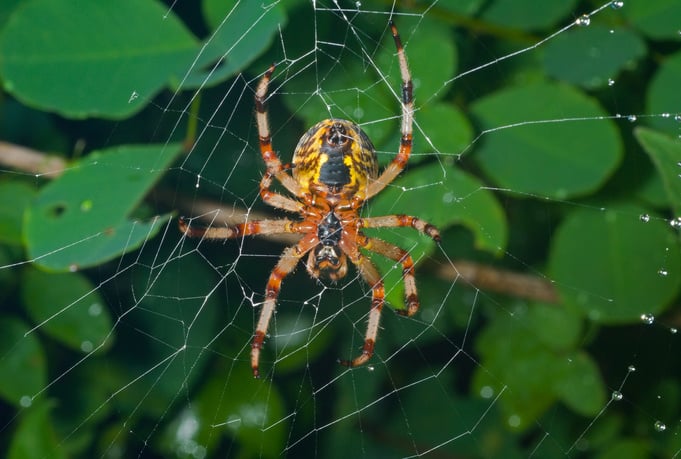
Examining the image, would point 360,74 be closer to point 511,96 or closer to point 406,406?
point 511,96

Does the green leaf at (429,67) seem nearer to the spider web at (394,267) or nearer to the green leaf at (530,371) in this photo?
the spider web at (394,267)

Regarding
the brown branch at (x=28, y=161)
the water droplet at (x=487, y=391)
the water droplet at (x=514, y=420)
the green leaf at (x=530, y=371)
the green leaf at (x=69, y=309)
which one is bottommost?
the water droplet at (x=514, y=420)

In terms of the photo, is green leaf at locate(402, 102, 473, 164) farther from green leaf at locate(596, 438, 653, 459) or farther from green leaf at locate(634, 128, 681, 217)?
green leaf at locate(596, 438, 653, 459)

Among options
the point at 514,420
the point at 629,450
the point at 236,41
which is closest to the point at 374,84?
the point at 236,41

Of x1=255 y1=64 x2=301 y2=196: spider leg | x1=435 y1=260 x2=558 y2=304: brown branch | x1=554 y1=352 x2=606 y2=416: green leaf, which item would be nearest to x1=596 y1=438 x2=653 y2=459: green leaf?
A: x1=554 y1=352 x2=606 y2=416: green leaf

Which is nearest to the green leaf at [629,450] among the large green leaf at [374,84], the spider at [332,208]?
the spider at [332,208]

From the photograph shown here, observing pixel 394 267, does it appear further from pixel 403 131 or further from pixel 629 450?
pixel 629 450
